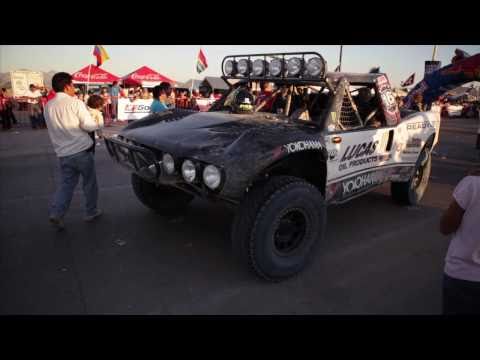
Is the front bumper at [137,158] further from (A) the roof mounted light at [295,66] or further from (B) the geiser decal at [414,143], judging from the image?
(B) the geiser decal at [414,143]

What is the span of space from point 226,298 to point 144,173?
133 centimetres

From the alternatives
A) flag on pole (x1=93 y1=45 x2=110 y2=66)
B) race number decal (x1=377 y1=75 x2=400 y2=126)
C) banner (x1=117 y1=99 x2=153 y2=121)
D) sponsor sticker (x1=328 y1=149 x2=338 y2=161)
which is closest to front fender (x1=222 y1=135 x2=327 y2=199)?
sponsor sticker (x1=328 y1=149 x2=338 y2=161)

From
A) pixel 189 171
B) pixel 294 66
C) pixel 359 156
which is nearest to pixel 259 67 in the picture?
pixel 294 66

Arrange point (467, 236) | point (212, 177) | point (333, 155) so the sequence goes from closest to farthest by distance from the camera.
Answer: point (467, 236) < point (212, 177) < point (333, 155)

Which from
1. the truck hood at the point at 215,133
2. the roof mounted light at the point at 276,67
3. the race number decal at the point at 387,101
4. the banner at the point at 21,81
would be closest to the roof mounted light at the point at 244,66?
the roof mounted light at the point at 276,67

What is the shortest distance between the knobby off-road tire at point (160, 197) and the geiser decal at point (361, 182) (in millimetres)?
2161

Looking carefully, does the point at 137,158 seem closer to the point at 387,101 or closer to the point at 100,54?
the point at 387,101

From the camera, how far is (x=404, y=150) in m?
4.71

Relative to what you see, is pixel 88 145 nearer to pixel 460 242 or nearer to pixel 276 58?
pixel 276 58

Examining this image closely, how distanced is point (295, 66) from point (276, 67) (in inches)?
11.4

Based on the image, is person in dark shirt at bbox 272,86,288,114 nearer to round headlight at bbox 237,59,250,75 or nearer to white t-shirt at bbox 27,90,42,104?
round headlight at bbox 237,59,250,75

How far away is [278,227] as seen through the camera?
3.10 m
